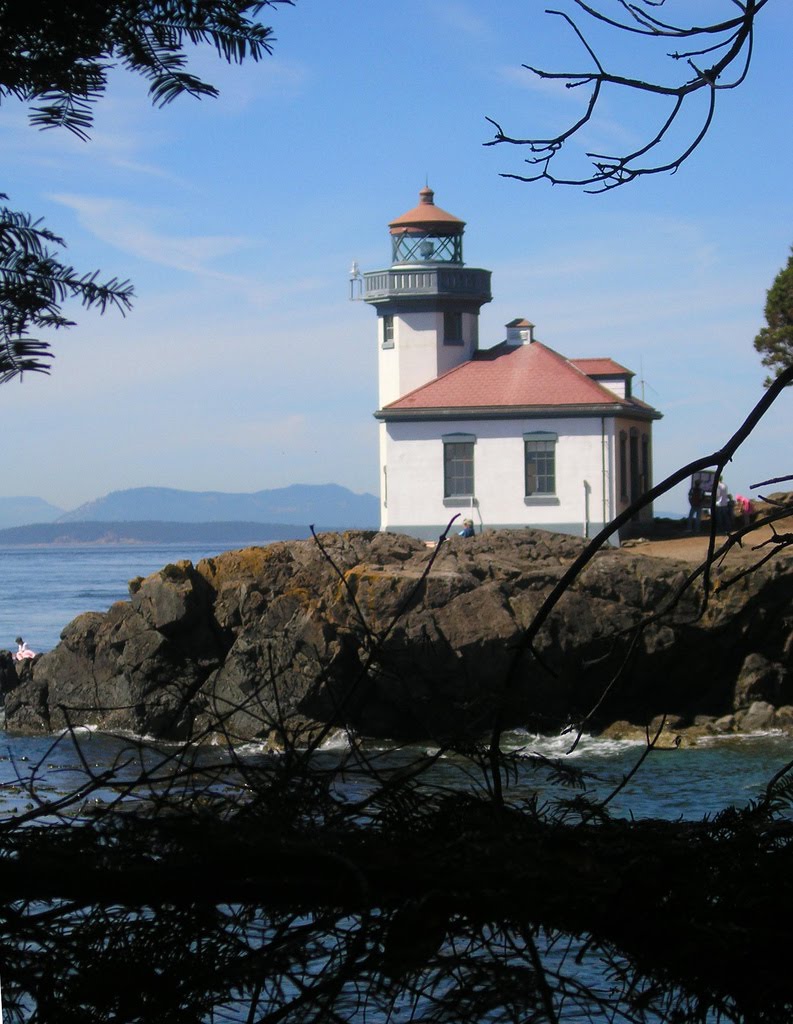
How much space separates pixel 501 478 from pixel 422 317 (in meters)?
5.42

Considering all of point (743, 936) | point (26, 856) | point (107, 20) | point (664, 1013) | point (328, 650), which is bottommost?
point (328, 650)

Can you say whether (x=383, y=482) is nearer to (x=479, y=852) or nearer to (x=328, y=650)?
(x=328, y=650)

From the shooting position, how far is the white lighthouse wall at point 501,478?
1176 inches

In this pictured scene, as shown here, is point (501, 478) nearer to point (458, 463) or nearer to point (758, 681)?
point (458, 463)

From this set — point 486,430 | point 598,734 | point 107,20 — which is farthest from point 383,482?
point 107,20

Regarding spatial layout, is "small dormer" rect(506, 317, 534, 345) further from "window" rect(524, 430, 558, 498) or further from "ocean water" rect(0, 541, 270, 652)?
"ocean water" rect(0, 541, 270, 652)

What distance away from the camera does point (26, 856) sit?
161cm

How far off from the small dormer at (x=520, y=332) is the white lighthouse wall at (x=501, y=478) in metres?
3.79

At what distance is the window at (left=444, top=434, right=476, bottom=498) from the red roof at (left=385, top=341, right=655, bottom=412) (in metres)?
0.81

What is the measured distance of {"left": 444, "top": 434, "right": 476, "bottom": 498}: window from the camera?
30.4 meters

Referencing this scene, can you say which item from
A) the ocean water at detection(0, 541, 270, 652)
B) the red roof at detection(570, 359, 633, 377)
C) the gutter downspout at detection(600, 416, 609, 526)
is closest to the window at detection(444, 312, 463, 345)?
the red roof at detection(570, 359, 633, 377)

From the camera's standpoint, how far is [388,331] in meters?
33.7

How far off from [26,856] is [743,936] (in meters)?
0.90

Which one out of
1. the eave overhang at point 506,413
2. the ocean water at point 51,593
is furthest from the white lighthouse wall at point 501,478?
the ocean water at point 51,593
